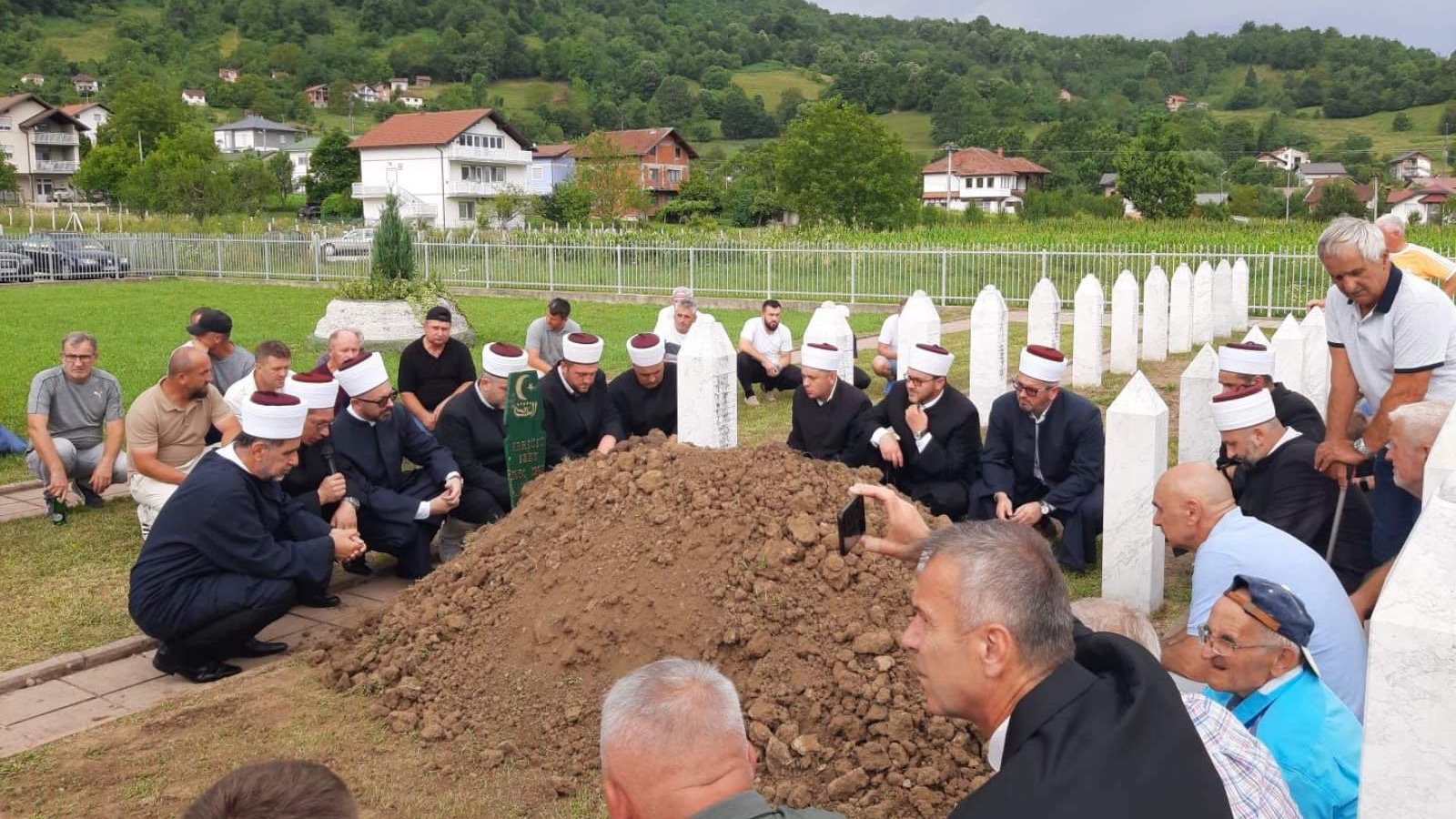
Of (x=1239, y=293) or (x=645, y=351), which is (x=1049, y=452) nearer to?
(x=645, y=351)

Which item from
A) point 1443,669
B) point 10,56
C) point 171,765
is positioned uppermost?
point 10,56

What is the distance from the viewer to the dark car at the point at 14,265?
33.1 m

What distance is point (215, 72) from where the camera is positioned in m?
143

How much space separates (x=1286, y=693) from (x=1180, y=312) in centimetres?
1539

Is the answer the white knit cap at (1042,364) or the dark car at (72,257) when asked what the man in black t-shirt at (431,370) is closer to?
the white knit cap at (1042,364)

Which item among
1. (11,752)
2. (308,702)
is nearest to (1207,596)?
(308,702)

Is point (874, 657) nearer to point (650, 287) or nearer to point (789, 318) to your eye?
point (789, 318)

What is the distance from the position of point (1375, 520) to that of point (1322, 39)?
183 metres

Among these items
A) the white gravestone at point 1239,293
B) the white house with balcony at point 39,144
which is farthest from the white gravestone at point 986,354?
the white house with balcony at point 39,144

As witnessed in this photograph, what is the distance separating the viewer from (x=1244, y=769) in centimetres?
280

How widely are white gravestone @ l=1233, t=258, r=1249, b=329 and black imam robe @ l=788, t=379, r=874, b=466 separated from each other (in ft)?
44.3

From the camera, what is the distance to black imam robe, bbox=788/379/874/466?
340 inches

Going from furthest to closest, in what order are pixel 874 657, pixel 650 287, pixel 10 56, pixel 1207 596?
pixel 10 56 → pixel 650 287 → pixel 874 657 → pixel 1207 596

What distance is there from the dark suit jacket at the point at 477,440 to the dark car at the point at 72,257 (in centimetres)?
3150
